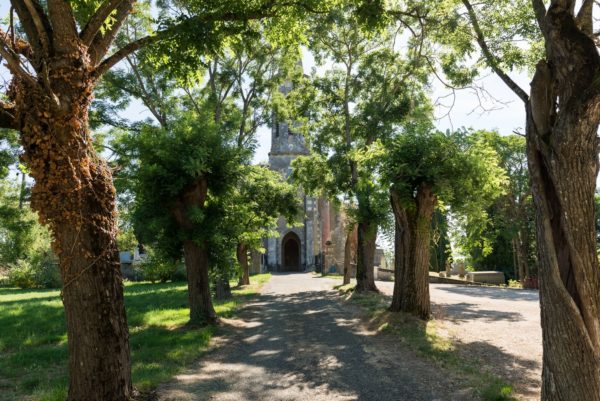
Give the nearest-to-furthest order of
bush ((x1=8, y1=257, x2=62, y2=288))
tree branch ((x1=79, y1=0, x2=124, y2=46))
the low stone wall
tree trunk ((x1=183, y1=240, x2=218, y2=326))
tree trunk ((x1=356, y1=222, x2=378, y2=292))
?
1. tree branch ((x1=79, y1=0, x2=124, y2=46))
2. tree trunk ((x1=183, y1=240, x2=218, y2=326))
3. tree trunk ((x1=356, y1=222, x2=378, y2=292))
4. the low stone wall
5. bush ((x1=8, y1=257, x2=62, y2=288))

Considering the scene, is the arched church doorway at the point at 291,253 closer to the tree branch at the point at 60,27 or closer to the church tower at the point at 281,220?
the church tower at the point at 281,220

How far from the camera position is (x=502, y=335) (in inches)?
375

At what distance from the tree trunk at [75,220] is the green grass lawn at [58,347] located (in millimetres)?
904

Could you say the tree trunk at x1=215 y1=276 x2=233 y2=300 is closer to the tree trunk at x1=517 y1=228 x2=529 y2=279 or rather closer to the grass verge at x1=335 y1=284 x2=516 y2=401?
the grass verge at x1=335 y1=284 x2=516 y2=401

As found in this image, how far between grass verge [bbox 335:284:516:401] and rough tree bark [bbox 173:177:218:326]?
417cm

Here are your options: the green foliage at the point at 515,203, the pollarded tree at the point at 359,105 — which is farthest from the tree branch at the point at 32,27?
the green foliage at the point at 515,203

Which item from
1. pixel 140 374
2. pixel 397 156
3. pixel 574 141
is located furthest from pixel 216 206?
pixel 574 141

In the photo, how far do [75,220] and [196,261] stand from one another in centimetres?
663

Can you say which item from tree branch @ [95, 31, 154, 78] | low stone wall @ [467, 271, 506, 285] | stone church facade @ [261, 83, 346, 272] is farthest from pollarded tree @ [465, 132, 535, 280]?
tree branch @ [95, 31, 154, 78]

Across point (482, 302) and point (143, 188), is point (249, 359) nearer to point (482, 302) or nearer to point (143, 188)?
point (143, 188)

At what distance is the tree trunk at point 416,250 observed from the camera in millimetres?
11188

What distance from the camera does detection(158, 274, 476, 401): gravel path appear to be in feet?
19.5

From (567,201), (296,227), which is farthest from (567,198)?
(296,227)

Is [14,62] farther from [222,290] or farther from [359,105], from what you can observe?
[359,105]
